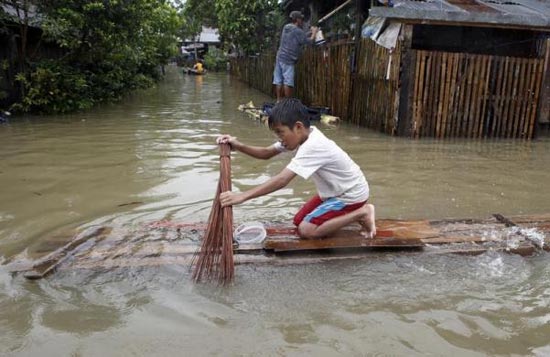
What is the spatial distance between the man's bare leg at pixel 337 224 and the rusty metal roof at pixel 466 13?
5.37 metres

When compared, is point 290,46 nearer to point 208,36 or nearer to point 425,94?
Answer: point 425,94

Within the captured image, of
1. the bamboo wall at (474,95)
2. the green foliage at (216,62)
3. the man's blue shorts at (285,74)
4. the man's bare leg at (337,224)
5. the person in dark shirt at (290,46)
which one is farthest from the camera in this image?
the green foliage at (216,62)

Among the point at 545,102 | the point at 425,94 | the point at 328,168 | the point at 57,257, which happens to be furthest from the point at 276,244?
the point at 545,102

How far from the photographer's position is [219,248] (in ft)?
11.1

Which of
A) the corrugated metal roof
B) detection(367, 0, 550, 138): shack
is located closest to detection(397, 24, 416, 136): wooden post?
detection(367, 0, 550, 138): shack

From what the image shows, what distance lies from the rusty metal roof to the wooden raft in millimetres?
5061

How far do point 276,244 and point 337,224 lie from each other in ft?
1.68

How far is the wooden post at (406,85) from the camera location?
859 cm

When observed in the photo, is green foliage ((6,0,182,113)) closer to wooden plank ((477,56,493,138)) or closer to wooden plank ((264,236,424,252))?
wooden plank ((477,56,493,138))

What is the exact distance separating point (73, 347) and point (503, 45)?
1031cm

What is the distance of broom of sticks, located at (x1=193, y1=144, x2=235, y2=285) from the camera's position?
3293mm

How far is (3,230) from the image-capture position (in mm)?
4223

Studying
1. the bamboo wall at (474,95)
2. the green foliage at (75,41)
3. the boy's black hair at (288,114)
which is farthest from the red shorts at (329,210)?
the green foliage at (75,41)

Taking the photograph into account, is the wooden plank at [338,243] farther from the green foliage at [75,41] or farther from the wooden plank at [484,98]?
the green foliage at [75,41]
